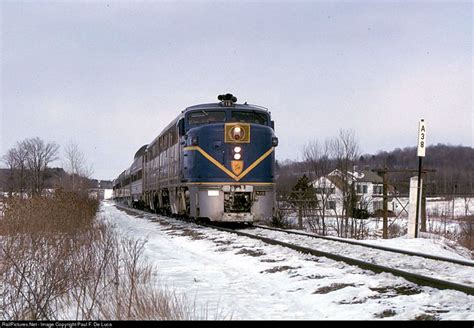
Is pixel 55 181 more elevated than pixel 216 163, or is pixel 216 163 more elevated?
pixel 216 163

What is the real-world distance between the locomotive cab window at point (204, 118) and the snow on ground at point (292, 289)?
6.50 m

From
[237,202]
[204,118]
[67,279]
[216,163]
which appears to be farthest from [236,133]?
[67,279]

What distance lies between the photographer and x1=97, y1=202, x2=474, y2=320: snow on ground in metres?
5.07

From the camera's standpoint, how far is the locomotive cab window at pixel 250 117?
15.9 meters

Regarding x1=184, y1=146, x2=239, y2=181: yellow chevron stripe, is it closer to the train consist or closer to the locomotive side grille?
the train consist

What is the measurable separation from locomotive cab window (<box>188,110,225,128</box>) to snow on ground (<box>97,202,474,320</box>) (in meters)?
6.50

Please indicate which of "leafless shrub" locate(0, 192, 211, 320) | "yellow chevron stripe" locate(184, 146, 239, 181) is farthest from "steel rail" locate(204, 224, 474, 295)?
"yellow chevron stripe" locate(184, 146, 239, 181)

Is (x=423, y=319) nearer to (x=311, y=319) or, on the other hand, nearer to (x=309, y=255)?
(x=311, y=319)

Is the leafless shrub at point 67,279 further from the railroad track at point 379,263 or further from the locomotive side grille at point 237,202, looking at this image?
the locomotive side grille at point 237,202

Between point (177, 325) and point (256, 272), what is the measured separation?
3646 mm

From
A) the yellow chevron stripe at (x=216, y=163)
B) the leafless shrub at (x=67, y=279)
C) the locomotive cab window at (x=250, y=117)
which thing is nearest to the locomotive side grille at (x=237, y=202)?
the yellow chevron stripe at (x=216, y=163)

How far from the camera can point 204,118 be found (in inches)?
627

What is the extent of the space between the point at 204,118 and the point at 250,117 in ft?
5.00

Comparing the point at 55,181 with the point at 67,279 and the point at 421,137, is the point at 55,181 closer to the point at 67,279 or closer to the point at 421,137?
the point at 421,137
